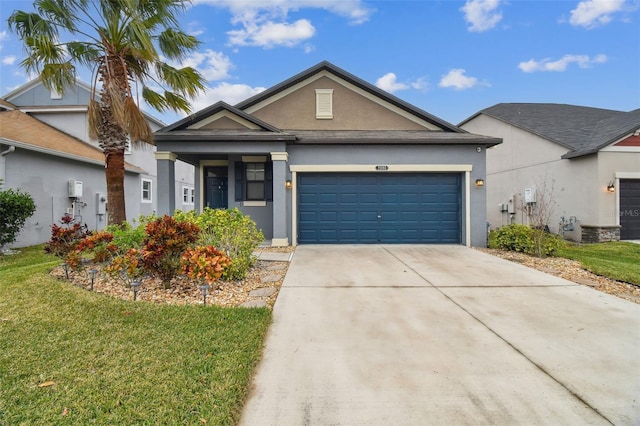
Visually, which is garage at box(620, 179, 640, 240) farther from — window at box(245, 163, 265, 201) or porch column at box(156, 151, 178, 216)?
porch column at box(156, 151, 178, 216)

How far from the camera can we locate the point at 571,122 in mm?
15188

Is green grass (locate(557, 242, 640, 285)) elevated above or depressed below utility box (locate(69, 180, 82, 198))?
below

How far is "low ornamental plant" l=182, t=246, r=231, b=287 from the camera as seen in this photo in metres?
4.99

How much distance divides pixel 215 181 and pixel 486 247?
10006 millimetres

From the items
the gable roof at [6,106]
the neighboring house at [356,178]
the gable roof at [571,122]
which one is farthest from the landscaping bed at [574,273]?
the gable roof at [6,106]

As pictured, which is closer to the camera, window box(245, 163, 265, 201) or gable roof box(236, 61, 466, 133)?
window box(245, 163, 265, 201)

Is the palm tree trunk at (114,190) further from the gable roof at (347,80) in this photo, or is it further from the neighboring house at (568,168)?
the neighboring house at (568,168)

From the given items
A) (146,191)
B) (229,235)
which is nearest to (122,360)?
(229,235)

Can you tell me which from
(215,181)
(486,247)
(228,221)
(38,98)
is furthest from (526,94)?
(38,98)

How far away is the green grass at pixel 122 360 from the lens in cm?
231

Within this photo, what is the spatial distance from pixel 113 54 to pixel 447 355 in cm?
Result: 998

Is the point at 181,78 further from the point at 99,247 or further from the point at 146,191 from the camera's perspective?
the point at 146,191

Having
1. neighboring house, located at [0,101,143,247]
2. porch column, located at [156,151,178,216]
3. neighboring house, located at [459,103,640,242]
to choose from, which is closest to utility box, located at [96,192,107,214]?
neighboring house, located at [0,101,143,247]

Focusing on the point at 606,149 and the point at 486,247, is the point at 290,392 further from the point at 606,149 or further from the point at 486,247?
the point at 606,149
